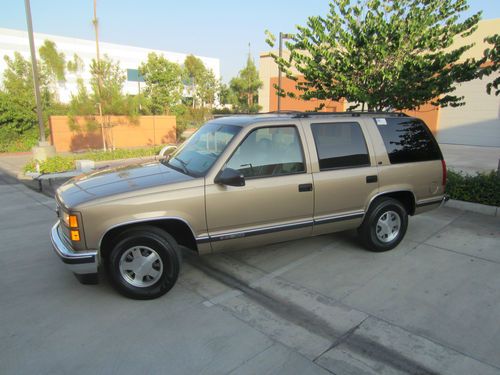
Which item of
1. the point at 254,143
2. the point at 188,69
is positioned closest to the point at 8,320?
the point at 254,143

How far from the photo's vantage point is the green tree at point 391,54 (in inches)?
295

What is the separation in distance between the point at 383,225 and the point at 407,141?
1200mm

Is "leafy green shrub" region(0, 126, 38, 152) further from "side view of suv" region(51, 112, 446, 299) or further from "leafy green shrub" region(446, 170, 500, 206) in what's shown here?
"leafy green shrub" region(446, 170, 500, 206)

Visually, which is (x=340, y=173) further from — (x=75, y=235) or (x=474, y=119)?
(x=474, y=119)

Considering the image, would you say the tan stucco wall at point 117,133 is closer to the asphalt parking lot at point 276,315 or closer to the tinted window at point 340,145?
the asphalt parking lot at point 276,315

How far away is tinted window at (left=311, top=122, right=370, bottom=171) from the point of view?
437 cm

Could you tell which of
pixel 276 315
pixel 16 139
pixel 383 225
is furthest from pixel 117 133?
pixel 276 315

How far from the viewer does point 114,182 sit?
3895 millimetres

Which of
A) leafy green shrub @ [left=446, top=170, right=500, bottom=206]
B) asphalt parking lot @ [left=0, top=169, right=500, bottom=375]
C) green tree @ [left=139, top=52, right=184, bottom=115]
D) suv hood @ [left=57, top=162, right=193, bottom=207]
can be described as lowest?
asphalt parking lot @ [left=0, top=169, right=500, bottom=375]

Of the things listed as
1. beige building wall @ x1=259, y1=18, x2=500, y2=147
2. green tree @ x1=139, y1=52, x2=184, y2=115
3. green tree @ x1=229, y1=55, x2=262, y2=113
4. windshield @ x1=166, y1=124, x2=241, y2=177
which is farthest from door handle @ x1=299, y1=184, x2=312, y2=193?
green tree @ x1=229, y1=55, x2=262, y2=113

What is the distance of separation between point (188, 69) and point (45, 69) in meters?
16.1

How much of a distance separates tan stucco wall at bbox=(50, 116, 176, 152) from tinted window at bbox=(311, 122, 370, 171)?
16.6 metres

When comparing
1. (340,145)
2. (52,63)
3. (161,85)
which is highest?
(52,63)

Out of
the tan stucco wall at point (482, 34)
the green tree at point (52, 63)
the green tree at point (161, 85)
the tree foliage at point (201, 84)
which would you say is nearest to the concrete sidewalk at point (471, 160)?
the tan stucco wall at point (482, 34)
